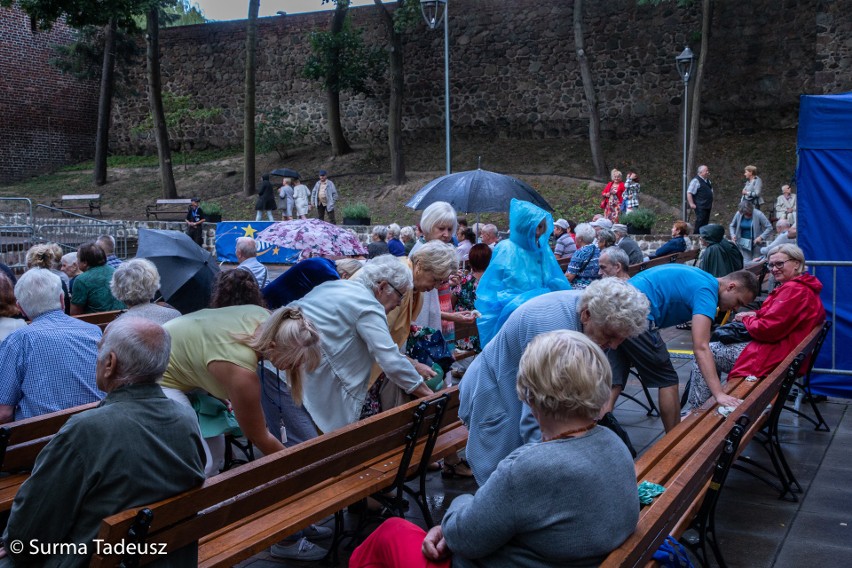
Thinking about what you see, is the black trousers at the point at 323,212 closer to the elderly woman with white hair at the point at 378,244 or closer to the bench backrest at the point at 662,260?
the elderly woman with white hair at the point at 378,244

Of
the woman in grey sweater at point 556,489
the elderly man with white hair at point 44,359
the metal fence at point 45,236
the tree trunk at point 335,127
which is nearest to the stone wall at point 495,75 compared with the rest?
the tree trunk at point 335,127

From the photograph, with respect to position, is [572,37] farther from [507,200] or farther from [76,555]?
[76,555]

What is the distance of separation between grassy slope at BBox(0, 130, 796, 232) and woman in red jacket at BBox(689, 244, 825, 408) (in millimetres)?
13936

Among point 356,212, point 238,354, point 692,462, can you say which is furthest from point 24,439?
point 356,212

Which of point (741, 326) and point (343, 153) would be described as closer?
point (741, 326)

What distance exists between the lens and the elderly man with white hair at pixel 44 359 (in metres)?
4.01

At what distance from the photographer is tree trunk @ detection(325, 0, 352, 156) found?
26641 mm

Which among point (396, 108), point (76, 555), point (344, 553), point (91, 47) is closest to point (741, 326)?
point (344, 553)

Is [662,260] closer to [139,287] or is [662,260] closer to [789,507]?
[789,507]

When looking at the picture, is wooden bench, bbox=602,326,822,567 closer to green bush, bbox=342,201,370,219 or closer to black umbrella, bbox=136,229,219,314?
black umbrella, bbox=136,229,219,314

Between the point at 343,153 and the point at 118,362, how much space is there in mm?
26378

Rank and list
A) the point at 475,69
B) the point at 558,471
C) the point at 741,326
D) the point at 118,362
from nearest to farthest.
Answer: the point at 558,471
the point at 118,362
the point at 741,326
the point at 475,69

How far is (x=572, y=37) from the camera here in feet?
89.5

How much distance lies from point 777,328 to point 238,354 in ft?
12.2
